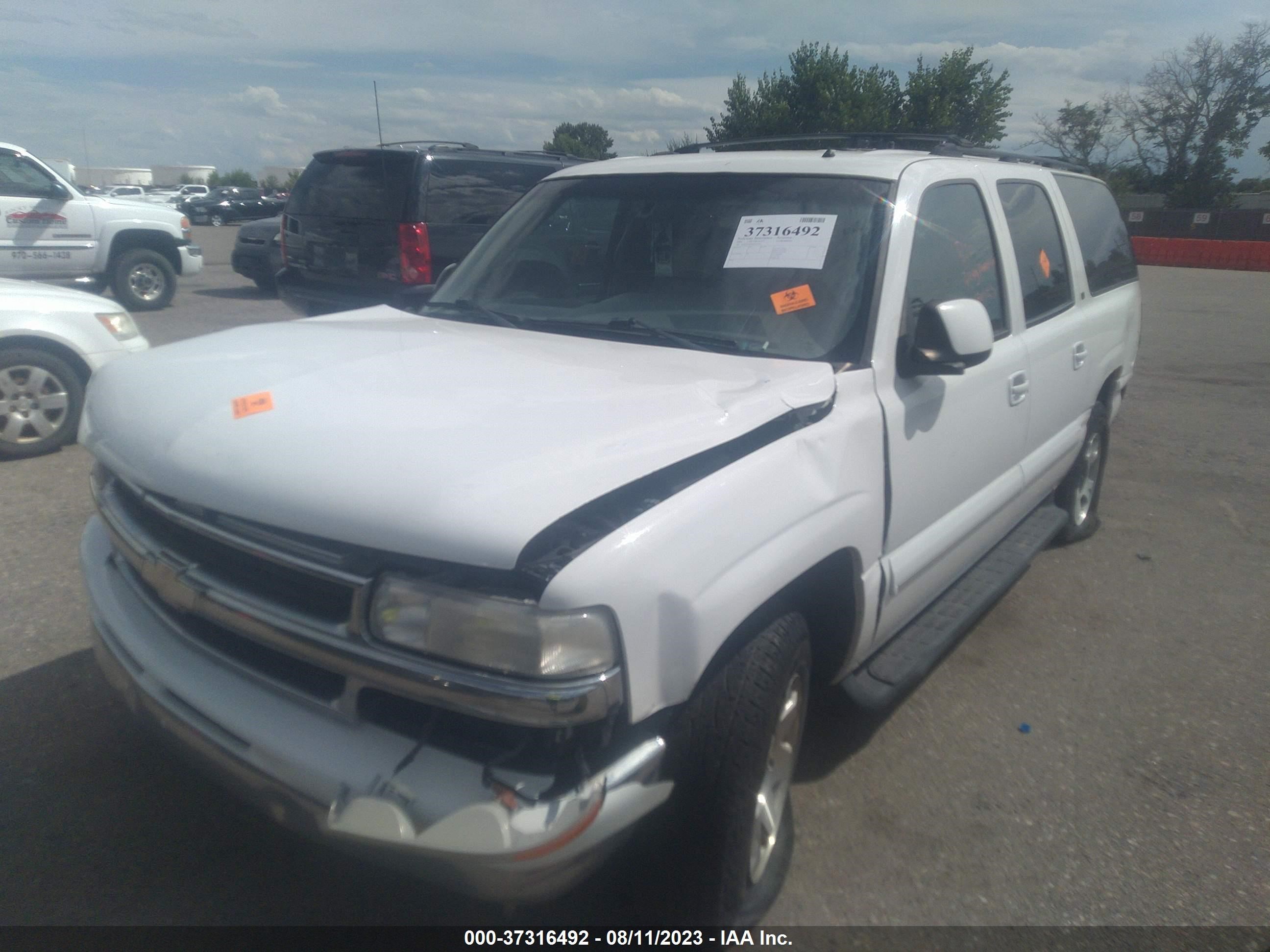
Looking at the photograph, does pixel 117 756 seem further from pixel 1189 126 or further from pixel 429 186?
pixel 1189 126

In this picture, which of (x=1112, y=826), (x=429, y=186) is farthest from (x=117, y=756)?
(x=429, y=186)

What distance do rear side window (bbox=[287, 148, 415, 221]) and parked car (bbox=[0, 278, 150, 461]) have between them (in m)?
2.98

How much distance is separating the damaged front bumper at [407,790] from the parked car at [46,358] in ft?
15.1

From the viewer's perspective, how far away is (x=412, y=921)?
2379mm

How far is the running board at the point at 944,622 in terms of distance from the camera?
2.77m

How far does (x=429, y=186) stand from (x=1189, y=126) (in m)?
54.5

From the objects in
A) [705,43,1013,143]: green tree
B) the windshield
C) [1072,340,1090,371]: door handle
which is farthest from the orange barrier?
the windshield

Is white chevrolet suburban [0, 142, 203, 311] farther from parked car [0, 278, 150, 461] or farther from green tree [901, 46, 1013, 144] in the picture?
green tree [901, 46, 1013, 144]

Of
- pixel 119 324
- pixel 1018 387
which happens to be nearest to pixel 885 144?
pixel 1018 387

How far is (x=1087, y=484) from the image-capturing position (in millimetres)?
5098

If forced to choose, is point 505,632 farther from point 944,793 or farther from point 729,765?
point 944,793

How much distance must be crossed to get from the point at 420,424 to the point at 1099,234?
4219mm

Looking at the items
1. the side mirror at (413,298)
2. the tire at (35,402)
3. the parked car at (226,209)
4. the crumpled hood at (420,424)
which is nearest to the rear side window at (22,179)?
the tire at (35,402)

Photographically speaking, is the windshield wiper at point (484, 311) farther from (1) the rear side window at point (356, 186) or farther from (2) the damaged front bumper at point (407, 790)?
(1) the rear side window at point (356, 186)
